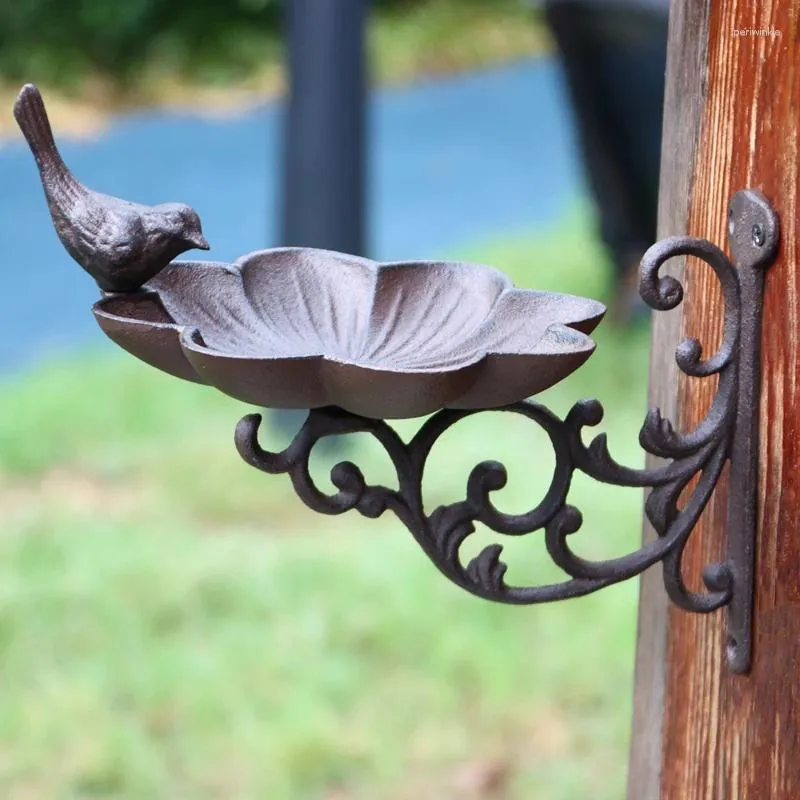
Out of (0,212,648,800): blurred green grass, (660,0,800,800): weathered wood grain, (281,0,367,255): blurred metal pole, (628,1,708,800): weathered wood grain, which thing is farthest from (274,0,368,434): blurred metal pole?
(660,0,800,800): weathered wood grain

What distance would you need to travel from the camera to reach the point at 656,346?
1.10m

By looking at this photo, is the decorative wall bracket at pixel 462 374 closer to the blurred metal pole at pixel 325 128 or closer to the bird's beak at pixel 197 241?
the bird's beak at pixel 197 241

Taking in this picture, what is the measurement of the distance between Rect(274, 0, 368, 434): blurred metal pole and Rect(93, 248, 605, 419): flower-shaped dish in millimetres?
2470

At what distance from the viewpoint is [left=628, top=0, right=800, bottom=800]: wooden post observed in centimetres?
87

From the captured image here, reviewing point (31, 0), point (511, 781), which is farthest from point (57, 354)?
point (31, 0)

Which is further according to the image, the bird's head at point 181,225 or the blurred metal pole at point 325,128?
the blurred metal pole at point 325,128

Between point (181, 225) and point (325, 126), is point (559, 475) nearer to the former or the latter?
point (181, 225)

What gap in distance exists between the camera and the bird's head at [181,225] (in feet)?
2.97

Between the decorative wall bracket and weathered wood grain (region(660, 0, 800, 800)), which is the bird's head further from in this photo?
weathered wood grain (region(660, 0, 800, 800))

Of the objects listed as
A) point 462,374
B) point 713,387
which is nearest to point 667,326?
point 713,387

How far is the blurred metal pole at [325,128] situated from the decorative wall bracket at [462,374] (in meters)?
2.54

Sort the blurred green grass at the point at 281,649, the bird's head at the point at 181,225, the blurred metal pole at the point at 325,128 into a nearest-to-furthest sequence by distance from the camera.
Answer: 1. the bird's head at the point at 181,225
2. the blurred green grass at the point at 281,649
3. the blurred metal pole at the point at 325,128

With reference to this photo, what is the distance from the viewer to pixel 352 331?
1008mm

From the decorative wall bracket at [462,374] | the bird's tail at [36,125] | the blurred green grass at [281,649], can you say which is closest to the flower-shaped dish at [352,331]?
the decorative wall bracket at [462,374]
